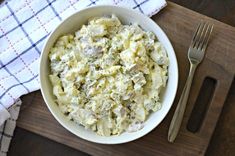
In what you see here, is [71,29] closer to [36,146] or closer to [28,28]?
[28,28]

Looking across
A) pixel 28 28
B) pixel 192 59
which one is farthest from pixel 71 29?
pixel 192 59

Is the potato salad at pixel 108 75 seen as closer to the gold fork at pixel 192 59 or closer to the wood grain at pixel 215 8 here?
the gold fork at pixel 192 59

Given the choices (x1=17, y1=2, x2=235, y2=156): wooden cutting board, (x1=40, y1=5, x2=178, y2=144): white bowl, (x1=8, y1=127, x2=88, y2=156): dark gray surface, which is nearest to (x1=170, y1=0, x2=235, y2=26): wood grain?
(x1=17, y1=2, x2=235, y2=156): wooden cutting board

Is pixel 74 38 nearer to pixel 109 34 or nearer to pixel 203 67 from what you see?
pixel 109 34

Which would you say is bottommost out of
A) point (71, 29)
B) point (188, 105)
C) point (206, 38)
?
point (188, 105)

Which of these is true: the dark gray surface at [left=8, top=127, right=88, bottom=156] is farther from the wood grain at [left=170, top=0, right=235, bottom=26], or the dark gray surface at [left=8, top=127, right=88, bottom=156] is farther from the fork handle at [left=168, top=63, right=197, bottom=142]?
the wood grain at [left=170, top=0, right=235, bottom=26]

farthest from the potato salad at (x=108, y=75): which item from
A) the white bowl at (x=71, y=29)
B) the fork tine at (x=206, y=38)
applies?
the fork tine at (x=206, y=38)
